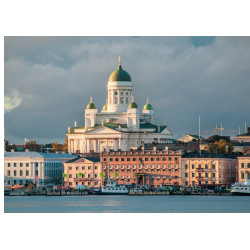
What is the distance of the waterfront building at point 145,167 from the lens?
409 feet

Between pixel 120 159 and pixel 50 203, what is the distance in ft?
127

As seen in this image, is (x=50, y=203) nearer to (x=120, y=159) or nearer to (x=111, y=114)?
(x=120, y=159)

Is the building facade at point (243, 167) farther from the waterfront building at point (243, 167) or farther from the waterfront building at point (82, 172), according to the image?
the waterfront building at point (82, 172)

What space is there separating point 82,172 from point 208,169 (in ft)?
49.1

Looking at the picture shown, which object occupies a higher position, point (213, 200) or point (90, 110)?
point (90, 110)

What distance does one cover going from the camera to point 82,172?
130000 millimetres

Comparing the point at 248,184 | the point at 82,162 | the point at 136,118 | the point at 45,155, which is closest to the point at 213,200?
the point at 248,184

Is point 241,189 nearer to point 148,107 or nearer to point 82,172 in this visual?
point 82,172

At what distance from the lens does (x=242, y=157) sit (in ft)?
396

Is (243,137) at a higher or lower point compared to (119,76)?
lower

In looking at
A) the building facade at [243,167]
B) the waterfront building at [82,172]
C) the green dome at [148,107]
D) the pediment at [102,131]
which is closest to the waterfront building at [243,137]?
the green dome at [148,107]

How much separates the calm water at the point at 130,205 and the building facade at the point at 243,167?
20.0 m

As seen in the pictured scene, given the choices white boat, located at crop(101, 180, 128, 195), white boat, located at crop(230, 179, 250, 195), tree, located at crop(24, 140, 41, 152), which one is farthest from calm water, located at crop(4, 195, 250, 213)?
tree, located at crop(24, 140, 41, 152)

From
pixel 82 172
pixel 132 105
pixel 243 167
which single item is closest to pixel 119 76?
pixel 132 105
